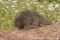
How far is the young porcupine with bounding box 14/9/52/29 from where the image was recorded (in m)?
5.94

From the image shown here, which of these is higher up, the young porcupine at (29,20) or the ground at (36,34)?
the ground at (36,34)

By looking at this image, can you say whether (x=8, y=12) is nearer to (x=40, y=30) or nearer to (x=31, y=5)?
(x=31, y=5)

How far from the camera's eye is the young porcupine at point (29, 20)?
5.94 m

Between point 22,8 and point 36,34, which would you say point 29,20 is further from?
point 22,8

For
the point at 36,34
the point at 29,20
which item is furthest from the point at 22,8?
the point at 36,34

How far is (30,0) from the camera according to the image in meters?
8.78

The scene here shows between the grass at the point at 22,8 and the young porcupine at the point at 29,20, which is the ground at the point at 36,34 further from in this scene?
the grass at the point at 22,8

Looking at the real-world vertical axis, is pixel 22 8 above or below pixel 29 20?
below

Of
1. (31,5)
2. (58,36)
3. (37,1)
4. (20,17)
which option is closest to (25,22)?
(20,17)

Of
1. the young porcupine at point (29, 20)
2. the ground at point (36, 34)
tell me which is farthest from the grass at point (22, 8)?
the ground at point (36, 34)

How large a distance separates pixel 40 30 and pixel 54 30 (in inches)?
9.7

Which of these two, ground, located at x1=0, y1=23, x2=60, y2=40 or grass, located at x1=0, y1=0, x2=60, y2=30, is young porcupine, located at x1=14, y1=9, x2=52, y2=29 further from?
grass, located at x1=0, y1=0, x2=60, y2=30

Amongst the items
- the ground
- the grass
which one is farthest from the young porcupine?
the grass

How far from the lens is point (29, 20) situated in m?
6.03
